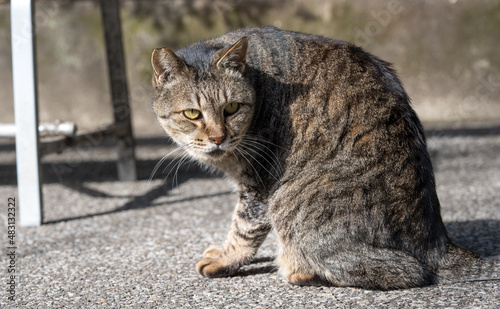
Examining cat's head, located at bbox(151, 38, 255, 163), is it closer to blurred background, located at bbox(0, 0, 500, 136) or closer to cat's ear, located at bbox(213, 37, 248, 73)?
cat's ear, located at bbox(213, 37, 248, 73)

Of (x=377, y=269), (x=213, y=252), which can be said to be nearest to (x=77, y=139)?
(x=213, y=252)

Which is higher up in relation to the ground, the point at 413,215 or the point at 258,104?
the point at 258,104

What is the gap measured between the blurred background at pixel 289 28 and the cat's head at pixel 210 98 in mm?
4207

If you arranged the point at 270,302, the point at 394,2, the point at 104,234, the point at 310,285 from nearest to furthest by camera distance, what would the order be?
the point at 270,302
the point at 310,285
the point at 104,234
the point at 394,2

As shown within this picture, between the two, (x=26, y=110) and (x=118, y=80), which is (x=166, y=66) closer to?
(x=26, y=110)

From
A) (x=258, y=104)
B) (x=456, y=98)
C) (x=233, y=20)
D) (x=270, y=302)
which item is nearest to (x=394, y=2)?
(x=456, y=98)

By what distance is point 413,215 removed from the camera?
2.35m

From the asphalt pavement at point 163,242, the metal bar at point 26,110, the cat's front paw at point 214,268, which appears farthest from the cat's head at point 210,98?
the metal bar at point 26,110

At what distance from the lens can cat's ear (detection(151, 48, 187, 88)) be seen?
248 cm

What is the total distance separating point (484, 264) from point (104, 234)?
7.27ft

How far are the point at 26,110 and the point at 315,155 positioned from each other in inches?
79.1

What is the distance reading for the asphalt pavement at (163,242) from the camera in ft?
7.68

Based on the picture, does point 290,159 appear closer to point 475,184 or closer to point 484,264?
point 484,264

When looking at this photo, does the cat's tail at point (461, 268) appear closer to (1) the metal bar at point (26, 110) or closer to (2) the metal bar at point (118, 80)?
(1) the metal bar at point (26, 110)
